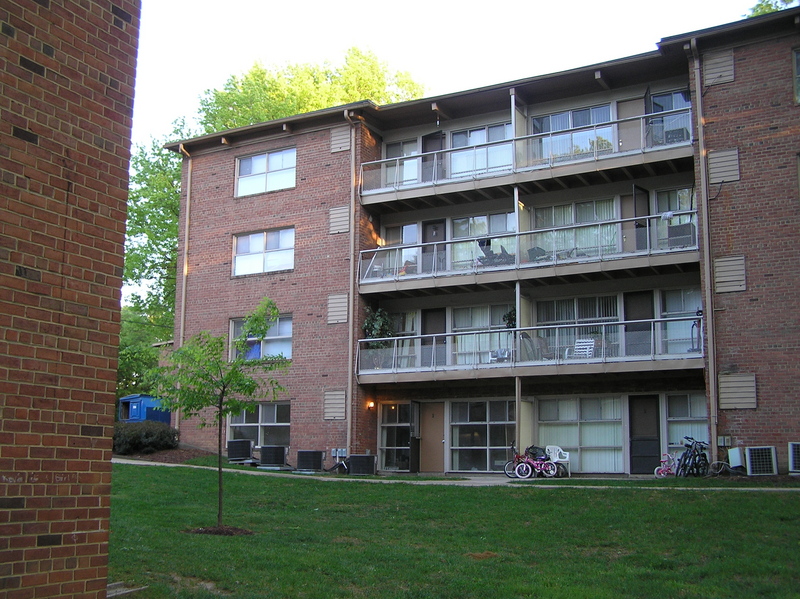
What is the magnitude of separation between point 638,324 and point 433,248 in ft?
22.5

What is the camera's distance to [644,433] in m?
24.2

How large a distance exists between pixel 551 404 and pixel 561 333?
2476 mm

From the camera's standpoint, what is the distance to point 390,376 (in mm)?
26453

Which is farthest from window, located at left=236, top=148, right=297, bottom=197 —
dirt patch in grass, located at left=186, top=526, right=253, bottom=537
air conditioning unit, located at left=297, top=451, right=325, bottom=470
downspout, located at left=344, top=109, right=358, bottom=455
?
dirt patch in grass, located at left=186, top=526, right=253, bottom=537

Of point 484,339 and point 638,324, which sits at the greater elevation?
point 638,324

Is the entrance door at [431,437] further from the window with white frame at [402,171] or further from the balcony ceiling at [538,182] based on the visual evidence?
the window with white frame at [402,171]

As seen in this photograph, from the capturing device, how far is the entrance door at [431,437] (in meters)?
27.1

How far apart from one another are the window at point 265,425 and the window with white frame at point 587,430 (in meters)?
8.39

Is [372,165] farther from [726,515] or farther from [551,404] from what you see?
[726,515]

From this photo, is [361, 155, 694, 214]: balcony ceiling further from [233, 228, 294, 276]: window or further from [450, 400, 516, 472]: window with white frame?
[450, 400, 516, 472]: window with white frame

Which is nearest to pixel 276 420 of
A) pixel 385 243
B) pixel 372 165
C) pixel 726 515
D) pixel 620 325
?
pixel 385 243

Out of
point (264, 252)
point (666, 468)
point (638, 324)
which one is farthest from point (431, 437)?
point (264, 252)

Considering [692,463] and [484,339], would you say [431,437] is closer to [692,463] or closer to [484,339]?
[484,339]

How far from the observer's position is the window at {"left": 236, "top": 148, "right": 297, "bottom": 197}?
96.9ft
